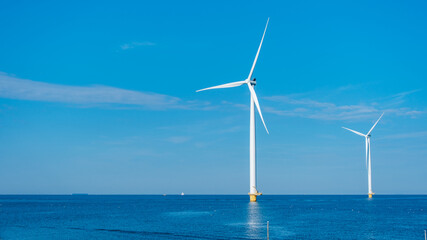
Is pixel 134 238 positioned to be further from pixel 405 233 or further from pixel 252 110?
pixel 252 110

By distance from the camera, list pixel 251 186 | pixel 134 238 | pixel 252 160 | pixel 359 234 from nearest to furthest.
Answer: pixel 134 238, pixel 359 234, pixel 252 160, pixel 251 186

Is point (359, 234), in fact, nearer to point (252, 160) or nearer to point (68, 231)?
point (68, 231)

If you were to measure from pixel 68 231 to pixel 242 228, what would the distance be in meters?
35.1

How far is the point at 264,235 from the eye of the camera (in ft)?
257

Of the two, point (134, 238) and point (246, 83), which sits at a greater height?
point (246, 83)

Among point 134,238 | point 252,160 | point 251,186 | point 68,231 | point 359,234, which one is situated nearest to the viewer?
point 134,238

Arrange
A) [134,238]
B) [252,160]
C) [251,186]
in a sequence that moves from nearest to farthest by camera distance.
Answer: [134,238] < [252,160] < [251,186]

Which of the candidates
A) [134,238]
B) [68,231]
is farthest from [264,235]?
[68,231]

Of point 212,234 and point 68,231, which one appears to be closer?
point 212,234

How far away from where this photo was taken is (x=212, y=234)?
266 feet

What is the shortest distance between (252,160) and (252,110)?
1746cm

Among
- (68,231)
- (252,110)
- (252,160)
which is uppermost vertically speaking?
(252,110)

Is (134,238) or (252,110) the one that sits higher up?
(252,110)

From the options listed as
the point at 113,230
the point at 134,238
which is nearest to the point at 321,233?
the point at 134,238
